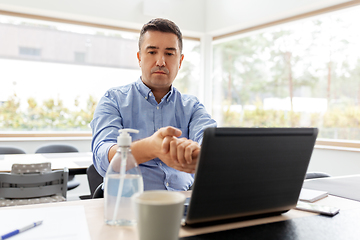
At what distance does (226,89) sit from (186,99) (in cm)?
362

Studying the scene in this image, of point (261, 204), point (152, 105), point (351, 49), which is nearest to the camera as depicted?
point (261, 204)

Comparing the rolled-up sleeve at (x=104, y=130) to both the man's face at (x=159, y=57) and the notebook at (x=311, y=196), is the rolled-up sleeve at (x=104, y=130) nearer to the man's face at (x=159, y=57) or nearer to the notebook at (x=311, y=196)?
the man's face at (x=159, y=57)

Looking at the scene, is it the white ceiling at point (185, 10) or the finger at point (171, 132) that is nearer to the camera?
the finger at point (171, 132)

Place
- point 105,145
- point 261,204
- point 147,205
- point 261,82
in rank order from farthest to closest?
point 261,82 < point 105,145 < point 261,204 < point 147,205

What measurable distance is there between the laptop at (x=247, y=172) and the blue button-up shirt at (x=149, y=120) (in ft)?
1.95

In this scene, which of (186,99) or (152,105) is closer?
(152,105)

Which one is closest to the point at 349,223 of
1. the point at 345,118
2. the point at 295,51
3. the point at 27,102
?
the point at 345,118

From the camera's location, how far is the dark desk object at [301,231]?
680 millimetres

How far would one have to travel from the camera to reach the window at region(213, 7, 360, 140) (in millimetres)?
3738

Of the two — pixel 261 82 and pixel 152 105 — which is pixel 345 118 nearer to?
pixel 261 82

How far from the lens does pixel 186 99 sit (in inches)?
65.8

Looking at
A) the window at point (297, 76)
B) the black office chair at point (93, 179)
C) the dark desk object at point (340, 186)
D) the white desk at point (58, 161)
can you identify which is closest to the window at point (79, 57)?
the white desk at point (58, 161)

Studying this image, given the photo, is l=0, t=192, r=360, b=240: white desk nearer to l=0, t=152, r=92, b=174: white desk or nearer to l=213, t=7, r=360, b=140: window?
l=0, t=152, r=92, b=174: white desk

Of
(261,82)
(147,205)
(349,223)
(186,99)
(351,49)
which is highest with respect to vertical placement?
(351,49)
